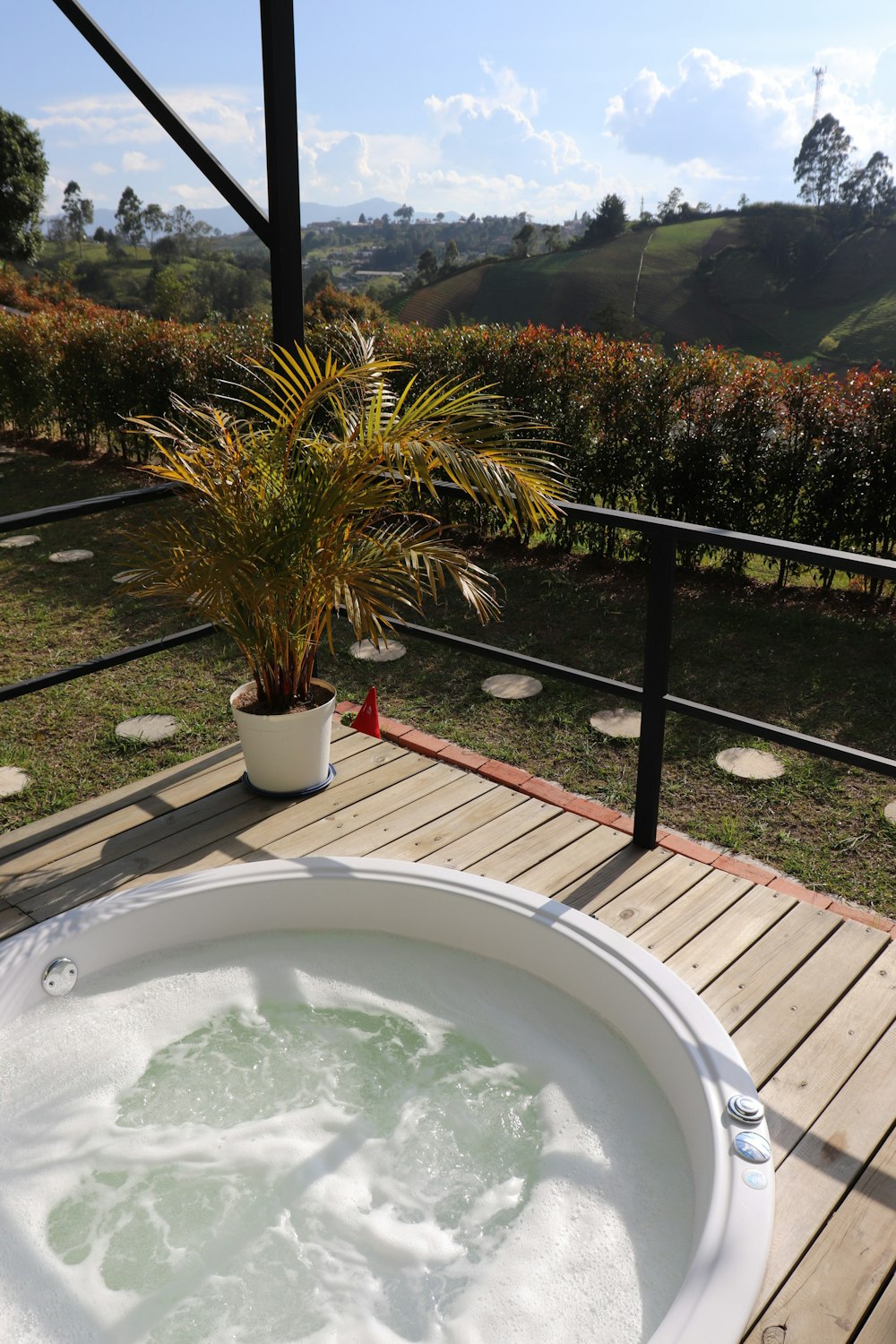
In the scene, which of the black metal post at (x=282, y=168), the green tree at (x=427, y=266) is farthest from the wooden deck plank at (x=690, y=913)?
the green tree at (x=427, y=266)

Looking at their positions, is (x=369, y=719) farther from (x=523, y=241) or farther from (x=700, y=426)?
(x=523, y=241)

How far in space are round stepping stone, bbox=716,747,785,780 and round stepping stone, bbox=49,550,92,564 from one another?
379 centimetres

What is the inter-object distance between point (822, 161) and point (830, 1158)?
17.6m

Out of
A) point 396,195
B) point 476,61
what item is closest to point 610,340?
point 396,195

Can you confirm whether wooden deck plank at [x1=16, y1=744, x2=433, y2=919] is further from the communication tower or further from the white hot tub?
the communication tower

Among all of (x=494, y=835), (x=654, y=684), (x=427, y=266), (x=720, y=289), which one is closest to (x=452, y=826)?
(x=494, y=835)

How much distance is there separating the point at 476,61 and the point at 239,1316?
26.1 metres

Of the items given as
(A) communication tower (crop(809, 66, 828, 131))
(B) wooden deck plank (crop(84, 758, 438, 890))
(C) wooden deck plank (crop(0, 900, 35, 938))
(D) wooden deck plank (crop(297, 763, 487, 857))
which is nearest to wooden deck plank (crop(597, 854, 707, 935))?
(D) wooden deck plank (crop(297, 763, 487, 857))

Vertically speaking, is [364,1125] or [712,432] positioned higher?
[712,432]

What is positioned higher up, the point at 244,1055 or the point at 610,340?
the point at 610,340

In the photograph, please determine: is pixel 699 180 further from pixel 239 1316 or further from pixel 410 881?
Answer: pixel 239 1316

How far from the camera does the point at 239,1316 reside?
1.43 m

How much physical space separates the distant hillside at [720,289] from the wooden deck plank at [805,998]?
9.77 m

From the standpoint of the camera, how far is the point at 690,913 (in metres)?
2.07
